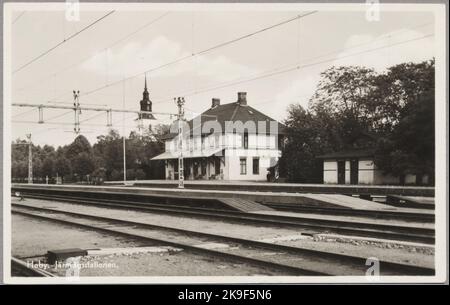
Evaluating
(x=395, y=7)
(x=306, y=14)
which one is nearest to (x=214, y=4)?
(x=306, y=14)

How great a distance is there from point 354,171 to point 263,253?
11359mm

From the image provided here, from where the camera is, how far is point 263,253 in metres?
8.38

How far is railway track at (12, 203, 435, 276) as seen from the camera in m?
6.91

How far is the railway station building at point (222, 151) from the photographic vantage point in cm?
1980

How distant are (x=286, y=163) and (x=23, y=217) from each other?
30.4 ft

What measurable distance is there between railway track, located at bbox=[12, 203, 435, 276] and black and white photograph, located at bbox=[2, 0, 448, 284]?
33 millimetres

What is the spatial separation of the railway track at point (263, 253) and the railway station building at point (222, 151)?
20.5ft

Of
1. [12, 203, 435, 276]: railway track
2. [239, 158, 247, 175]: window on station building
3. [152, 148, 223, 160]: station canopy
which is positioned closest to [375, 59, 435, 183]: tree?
[12, 203, 435, 276]: railway track

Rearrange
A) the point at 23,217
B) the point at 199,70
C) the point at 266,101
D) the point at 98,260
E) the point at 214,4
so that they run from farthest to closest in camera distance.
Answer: the point at 23,217 → the point at 266,101 → the point at 199,70 → the point at 98,260 → the point at 214,4

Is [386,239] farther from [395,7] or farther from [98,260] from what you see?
[98,260]

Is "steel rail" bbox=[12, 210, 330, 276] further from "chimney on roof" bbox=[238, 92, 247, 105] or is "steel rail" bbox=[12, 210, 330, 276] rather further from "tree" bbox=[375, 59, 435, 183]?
"chimney on roof" bbox=[238, 92, 247, 105]

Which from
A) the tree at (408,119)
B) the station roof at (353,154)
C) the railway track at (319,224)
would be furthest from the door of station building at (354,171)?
the railway track at (319,224)

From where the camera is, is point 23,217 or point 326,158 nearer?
point 23,217

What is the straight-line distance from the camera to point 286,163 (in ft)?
59.5
